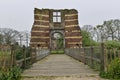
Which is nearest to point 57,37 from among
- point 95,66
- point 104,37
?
point 104,37

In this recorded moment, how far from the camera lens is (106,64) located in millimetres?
9812

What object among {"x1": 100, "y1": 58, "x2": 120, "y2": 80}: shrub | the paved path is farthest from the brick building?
{"x1": 100, "y1": 58, "x2": 120, "y2": 80}: shrub

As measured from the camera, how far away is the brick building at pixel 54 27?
42.5m

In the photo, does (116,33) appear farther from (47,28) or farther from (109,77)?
(109,77)

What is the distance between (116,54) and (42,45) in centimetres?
3331

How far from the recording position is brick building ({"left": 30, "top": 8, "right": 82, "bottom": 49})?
42.5 metres

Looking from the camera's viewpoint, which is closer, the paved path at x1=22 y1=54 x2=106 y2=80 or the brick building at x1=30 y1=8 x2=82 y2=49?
the paved path at x1=22 y1=54 x2=106 y2=80

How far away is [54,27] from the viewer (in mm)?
43719

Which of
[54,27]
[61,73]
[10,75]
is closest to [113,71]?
[61,73]

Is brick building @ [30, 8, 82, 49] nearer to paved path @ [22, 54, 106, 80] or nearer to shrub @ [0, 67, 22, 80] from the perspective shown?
paved path @ [22, 54, 106, 80]

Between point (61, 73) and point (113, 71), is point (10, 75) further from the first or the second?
point (113, 71)

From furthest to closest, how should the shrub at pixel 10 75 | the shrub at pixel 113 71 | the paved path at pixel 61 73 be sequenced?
the paved path at pixel 61 73 < the shrub at pixel 113 71 < the shrub at pixel 10 75

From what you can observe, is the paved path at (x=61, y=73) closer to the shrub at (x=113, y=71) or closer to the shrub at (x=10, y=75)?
the shrub at (x=113, y=71)

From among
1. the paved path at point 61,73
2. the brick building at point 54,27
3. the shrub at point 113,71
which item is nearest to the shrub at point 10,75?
the paved path at point 61,73
